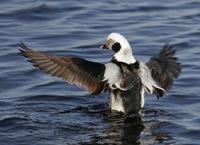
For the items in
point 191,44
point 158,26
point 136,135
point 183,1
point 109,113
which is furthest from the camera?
point 183,1

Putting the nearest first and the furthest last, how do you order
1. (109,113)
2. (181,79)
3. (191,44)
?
(109,113)
(181,79)
(191,44)

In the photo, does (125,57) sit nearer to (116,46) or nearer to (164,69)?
(116,46)

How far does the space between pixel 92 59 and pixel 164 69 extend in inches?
106

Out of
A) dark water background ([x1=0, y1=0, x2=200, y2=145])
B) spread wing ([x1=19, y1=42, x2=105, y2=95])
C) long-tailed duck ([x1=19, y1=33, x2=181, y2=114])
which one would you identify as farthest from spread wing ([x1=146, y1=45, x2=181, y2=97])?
spread wing ([x1=19, y1=42, x2=105, y2=95])

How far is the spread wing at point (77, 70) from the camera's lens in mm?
10320

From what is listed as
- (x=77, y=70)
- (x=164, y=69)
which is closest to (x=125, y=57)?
(x=77, y=70)

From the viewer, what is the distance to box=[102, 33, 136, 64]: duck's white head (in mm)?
10500

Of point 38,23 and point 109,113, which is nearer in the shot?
point 109,113

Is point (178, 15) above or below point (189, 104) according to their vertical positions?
above

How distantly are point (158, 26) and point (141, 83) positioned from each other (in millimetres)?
5333

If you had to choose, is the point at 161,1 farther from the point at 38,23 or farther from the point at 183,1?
the point at 38,23

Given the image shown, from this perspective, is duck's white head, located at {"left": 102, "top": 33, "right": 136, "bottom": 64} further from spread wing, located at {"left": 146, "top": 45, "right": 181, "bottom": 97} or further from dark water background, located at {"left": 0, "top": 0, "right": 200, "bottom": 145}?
dark water background, located at {"left": 0, "top": 0, "right": 200, "bottom": 145}

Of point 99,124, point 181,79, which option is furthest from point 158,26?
point 99,124

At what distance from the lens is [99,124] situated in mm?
10305
